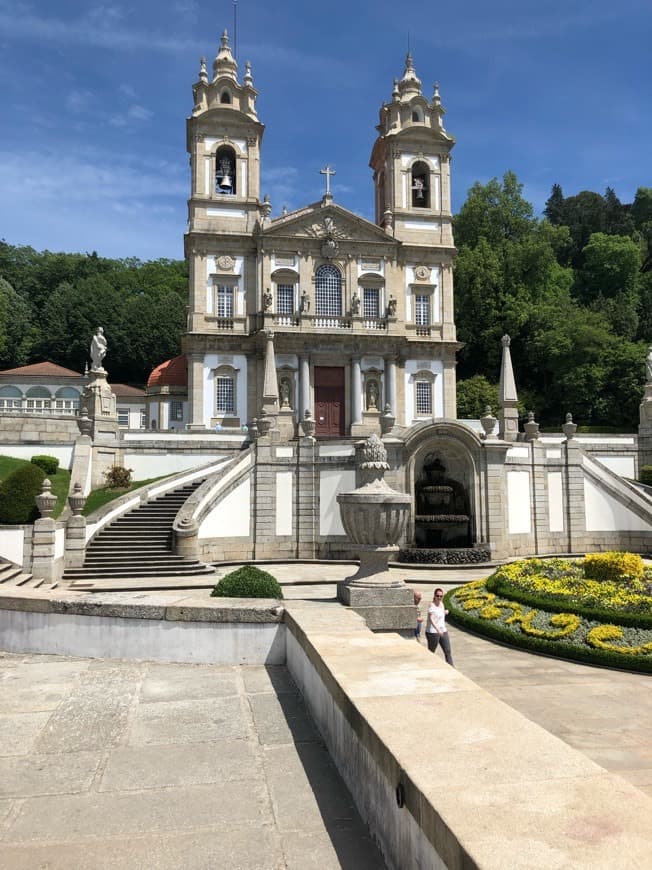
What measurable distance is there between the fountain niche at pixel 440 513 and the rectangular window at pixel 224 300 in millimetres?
19639

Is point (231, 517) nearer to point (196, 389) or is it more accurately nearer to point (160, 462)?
point (160, 462)

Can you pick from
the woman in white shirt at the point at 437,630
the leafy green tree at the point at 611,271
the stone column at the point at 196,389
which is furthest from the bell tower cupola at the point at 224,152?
the leafy green tree at the point at 611,271

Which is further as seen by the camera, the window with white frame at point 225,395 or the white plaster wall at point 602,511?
the window with white frame at point 225,395

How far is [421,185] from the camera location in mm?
44750

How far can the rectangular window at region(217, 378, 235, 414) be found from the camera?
40.4m

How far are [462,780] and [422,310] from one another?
4117 cm

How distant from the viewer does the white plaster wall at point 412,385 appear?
41500 millimetres

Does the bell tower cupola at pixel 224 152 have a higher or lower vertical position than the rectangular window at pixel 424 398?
higher

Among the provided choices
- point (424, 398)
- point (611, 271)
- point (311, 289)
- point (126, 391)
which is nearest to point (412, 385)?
point (424, 398)

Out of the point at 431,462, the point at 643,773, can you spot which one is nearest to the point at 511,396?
the point at 431,462

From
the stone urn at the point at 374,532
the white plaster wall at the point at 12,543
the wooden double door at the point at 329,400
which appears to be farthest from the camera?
the wooden double door at the point at 329,400

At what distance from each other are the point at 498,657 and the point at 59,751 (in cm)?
831

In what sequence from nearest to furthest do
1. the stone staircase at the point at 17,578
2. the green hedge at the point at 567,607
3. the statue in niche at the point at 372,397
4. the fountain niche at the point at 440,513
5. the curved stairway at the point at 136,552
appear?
1. the green hedge at the point at 567,607
2. the stone staircase at the point at 17,578
3. the curved stairway at the point at 136,552
4. the fountain niche at the point at 440,513
5. the statue in niche at the point at 372,397

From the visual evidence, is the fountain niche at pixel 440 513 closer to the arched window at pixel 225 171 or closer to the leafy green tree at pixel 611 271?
the arched window at pixel 225 171
